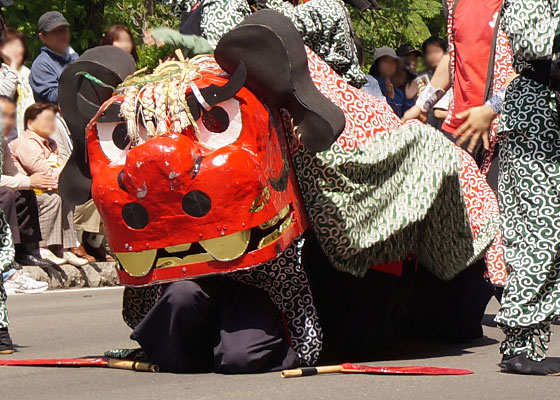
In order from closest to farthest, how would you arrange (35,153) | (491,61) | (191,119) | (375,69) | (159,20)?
(191,119), (491,61), (35,153), (375,69), (159,20)

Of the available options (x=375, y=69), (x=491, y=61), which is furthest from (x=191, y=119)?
(x=375, y=69)

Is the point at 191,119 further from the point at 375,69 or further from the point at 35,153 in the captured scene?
the point at 375,69

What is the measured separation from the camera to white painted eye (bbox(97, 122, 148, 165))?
5.55 metres

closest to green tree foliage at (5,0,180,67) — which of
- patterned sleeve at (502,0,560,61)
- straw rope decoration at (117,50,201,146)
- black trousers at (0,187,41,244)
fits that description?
black trousers at (0,187,41,244)

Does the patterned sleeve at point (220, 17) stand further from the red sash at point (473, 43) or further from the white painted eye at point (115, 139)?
the red sash at point (473, 43)

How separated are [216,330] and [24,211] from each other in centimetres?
515

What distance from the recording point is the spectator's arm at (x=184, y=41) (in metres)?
5.98

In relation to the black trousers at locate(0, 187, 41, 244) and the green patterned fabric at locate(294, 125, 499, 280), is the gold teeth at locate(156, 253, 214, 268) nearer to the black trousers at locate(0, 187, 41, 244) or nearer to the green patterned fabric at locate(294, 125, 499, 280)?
the green patterned fabric at locate(294, 125, 499, 280)

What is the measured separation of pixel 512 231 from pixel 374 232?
654 mm

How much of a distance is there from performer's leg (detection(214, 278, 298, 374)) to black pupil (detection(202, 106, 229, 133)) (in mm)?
791

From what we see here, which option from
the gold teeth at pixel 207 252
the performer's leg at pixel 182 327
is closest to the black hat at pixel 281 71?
the gold teeth at pixel 207 252

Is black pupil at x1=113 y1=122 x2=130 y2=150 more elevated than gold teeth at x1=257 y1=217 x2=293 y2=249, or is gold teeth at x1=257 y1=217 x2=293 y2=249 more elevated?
black pupil at x1=113 y1=122 x2=130 y2=150

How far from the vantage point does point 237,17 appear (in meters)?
6.44

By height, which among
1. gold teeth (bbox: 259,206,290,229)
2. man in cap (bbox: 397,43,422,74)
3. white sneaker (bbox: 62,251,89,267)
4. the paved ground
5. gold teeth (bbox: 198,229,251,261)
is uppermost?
gold teeth (bbox: 259,206,290,229)
